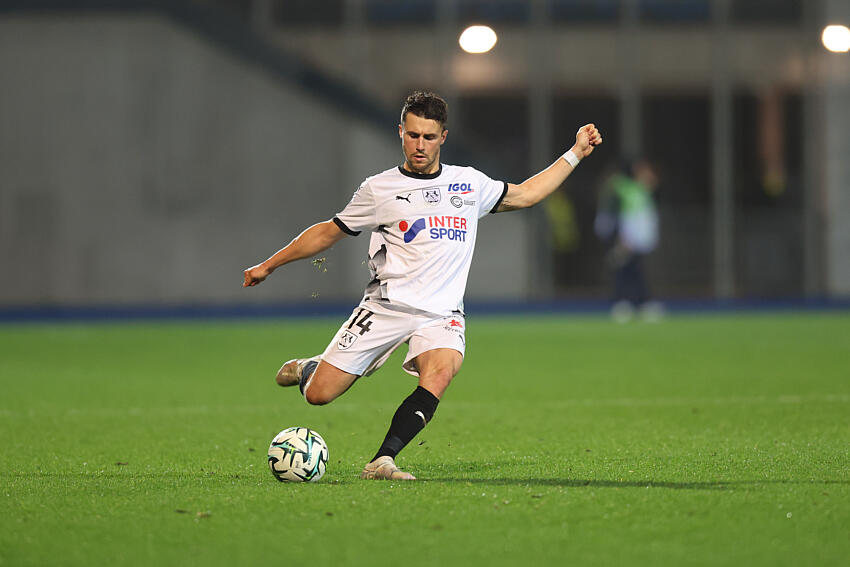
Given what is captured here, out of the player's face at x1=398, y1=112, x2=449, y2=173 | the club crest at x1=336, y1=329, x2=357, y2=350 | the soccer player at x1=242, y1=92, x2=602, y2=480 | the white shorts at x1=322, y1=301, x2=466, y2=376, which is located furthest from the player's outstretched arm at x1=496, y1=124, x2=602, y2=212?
the club crest at x1=336, y1=329, x2=357, y2=350

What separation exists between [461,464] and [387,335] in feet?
2.67

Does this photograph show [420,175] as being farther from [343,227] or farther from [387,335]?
[387,335]

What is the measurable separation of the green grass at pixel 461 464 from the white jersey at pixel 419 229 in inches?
36.5

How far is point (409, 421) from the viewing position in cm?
643

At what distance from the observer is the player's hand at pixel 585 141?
7.23 metres

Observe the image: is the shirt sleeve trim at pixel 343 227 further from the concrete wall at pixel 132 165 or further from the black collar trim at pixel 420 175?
the concrete wall at pixel 132 165

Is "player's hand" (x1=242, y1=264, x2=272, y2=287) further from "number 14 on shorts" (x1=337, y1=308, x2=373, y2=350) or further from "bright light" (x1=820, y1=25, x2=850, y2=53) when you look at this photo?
"bright light" (x1=820, y1=25, x2=850, y2=53)

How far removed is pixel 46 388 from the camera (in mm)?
11711

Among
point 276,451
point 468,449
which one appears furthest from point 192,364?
point 276,451

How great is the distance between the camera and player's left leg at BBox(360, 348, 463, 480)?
6266 mm

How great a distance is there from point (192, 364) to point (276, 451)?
310 inches

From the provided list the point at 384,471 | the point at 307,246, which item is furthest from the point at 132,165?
the point at 384,471

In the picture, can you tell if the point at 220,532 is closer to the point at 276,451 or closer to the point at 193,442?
the point at 276,451

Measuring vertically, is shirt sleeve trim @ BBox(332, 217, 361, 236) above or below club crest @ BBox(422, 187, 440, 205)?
below
